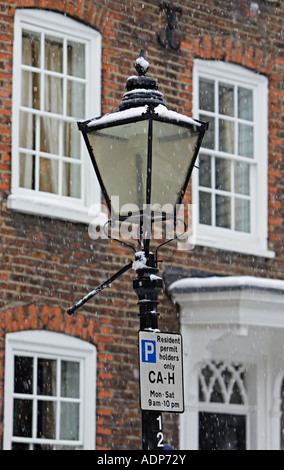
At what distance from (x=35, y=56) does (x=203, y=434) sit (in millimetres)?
4561

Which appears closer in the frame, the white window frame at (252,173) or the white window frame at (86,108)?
the white window frame at (86,108)

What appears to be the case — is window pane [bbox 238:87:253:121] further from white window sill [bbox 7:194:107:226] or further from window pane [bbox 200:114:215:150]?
white window sill [bbox 7:194:107:226]

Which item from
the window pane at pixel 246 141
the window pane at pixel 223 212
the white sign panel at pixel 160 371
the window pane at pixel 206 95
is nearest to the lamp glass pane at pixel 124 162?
the white sign panel at pixel 160 371

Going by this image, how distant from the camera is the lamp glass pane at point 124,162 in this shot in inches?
286

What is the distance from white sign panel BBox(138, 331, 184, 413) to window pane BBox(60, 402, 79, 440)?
4944 mm

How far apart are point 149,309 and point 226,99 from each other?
23.4ft

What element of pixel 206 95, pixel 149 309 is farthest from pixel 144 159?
pixel 206 95

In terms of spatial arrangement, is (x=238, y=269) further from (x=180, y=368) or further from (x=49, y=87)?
(x=180, y=368)

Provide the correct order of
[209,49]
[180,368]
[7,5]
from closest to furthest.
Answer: [180,368], [7,5], [209,49]

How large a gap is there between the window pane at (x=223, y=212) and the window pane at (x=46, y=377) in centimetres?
285

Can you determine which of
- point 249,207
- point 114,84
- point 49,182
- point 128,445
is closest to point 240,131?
point 249,207

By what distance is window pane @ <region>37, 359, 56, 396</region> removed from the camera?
38.8ft

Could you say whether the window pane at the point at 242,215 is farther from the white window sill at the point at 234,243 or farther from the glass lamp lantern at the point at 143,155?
the glass lamp lantern at the point at 143,155

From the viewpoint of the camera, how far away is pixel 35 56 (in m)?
12.4
